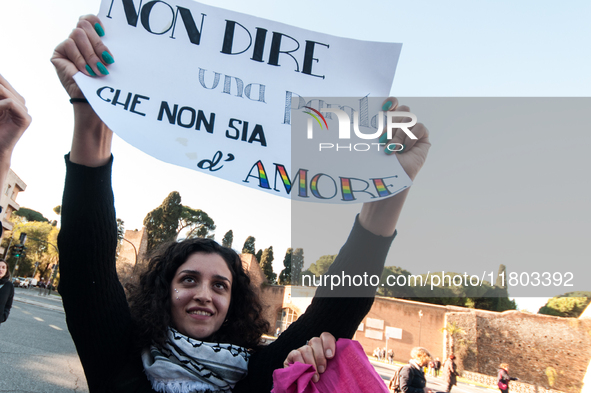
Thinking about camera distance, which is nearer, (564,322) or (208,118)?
(208,118)

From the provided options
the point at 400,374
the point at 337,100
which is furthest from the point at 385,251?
the point at 400,374

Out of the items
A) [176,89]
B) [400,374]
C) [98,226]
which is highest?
[176,89]

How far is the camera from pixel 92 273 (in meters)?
1.14

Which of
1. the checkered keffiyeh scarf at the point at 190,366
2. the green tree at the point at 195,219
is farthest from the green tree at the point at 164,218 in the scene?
the checkered keffiyeh scarf at the point at 190,366

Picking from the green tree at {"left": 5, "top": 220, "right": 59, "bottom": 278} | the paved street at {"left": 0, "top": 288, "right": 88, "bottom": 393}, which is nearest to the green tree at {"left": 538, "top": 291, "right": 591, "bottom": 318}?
the paved street at {"left": 0, "top": 288, "right": 88, "bottom": 393}

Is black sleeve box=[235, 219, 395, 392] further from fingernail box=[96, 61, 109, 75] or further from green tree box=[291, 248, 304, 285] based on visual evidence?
fingernail box=[96, 61, 109, 75]

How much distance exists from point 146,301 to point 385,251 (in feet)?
3.07

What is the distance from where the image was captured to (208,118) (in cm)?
129

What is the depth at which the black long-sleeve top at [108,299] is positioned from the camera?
1124mm

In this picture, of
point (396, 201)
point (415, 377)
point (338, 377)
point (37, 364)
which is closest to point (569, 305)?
point (415, 377)

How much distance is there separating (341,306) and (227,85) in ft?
2.91

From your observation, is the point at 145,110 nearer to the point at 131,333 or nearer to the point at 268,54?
the point at 268,54

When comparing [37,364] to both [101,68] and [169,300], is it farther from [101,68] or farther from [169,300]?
[101,68]

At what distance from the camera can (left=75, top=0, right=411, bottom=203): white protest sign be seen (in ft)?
3.97
